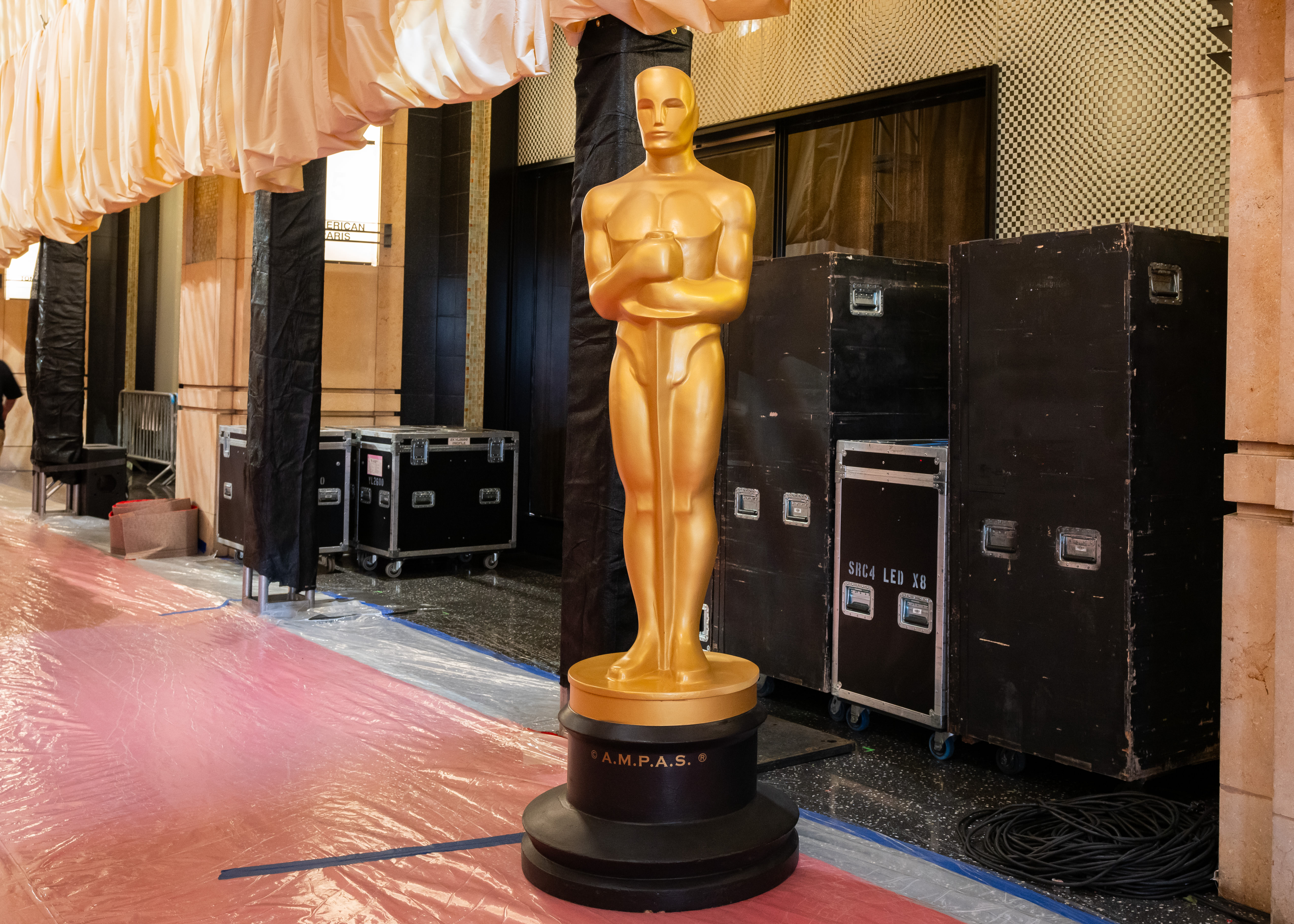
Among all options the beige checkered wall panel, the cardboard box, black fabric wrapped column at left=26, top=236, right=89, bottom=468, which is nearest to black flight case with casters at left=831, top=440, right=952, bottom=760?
the beige checkered wall panel

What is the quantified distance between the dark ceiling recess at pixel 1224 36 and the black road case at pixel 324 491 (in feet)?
18.8

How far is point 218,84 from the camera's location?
573cm

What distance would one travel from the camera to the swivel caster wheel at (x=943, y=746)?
4.21 metres

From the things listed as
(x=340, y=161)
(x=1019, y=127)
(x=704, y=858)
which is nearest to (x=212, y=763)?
(x=704, y=858)

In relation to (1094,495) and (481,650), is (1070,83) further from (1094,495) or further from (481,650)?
(481,650)

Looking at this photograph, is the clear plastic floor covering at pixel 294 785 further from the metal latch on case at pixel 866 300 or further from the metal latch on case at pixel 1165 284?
the metal latch on case at pixel 866 300

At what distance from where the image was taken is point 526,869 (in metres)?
3.01

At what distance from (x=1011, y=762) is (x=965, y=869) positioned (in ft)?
3.41

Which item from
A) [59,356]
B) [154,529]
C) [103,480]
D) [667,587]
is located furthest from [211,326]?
[667,587]

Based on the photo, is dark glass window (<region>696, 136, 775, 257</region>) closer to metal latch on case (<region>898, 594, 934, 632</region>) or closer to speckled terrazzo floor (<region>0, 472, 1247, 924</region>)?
speckled terrazzo floor (<region>0, 472, 1247, 924</region>)

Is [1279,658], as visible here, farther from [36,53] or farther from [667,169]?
[36,53]

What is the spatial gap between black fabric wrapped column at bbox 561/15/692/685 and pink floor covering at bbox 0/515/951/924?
54cm

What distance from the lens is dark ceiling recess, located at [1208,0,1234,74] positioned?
4.08m

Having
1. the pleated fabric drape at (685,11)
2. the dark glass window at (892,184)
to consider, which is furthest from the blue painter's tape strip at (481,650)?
the pleated fabric drape at (685,11)
